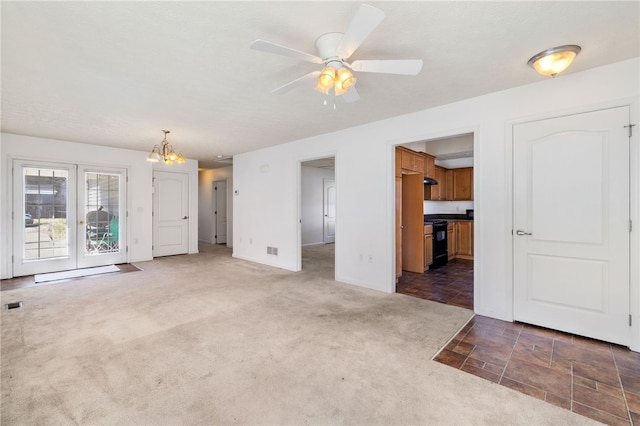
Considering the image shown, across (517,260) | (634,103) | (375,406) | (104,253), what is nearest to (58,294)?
(104,253)

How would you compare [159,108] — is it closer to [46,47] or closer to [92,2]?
[46,47]

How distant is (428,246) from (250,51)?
4570mm

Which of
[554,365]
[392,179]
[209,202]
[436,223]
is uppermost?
[392,179]

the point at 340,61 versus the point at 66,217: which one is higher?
the point at 340,61

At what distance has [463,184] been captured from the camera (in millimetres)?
6902

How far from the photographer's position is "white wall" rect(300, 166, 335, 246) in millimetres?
8930

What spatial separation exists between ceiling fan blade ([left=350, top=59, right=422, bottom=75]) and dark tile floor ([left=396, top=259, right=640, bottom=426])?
7.58 feet

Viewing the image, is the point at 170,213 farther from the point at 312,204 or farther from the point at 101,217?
the point at 312,204

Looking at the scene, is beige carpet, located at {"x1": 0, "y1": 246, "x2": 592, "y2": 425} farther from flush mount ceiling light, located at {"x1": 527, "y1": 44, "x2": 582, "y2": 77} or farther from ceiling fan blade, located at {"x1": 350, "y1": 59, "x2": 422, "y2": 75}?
flush mount ceiling light, located at {"x1": 527, "y1": 44, "x2": 582, "y2": 77}

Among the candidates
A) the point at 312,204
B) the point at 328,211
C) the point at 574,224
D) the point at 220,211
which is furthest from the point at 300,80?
the point at 220,211

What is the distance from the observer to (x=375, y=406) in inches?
70.5

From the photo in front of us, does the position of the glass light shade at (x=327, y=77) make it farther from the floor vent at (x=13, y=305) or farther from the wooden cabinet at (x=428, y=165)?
the floor vent at (x=13, y=305)

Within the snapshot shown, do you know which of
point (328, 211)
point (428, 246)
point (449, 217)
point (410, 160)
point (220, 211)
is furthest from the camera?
point (328, 211)

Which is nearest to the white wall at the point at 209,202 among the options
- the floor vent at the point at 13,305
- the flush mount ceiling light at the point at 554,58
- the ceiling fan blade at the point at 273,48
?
the floor vent at the point at 13,305
